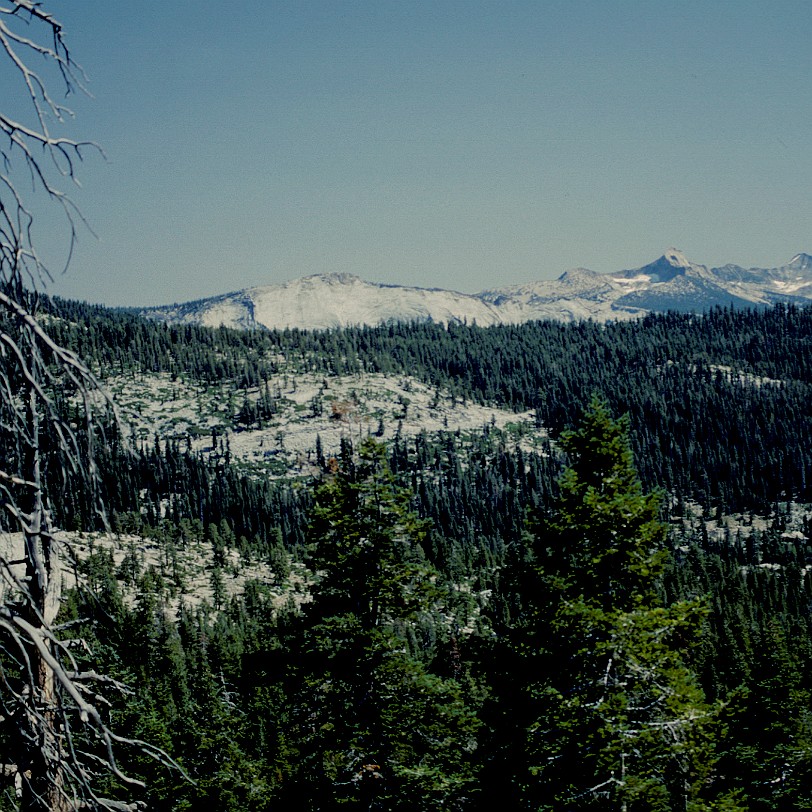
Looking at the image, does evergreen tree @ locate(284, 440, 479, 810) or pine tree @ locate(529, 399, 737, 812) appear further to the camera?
evergreen tree @ locate(284, 440, 479, 810)

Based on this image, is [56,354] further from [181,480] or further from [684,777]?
[181,480]

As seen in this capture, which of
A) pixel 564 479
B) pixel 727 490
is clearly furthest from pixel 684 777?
pixel 727 490

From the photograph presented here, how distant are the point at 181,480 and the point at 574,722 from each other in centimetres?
18427

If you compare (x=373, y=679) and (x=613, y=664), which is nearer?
(x=613, y=664)

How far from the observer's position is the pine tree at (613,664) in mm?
11281

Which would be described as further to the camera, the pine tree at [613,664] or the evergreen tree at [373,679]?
the evergreen tree at [373,679]

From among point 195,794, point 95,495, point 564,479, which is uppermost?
point 95,495

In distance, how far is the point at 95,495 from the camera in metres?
3.07

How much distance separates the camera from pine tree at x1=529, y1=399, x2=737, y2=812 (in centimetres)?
1128

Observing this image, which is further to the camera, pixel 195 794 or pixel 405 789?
pixel 195 794

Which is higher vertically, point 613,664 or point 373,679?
point 613,664

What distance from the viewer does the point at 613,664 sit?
11961 millimetres

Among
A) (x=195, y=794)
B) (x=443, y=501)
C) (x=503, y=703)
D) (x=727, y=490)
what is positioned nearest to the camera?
(x=503, y=703)

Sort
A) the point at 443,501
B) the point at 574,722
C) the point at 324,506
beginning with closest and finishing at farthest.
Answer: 1. the point at 574,722
2. the point at 324,506
3. the point at 443,501
